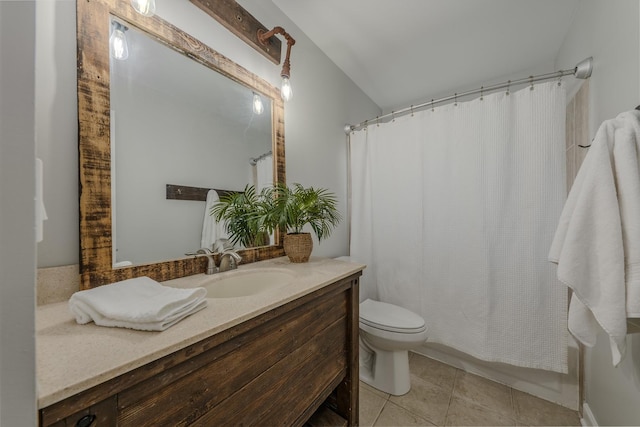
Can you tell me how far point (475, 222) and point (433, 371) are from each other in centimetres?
115

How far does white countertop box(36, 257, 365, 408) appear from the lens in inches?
15.7

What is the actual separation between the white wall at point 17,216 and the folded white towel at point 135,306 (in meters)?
0.25

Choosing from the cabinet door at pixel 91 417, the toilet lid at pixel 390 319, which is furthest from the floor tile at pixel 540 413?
the cabinet door at pixel 91 417

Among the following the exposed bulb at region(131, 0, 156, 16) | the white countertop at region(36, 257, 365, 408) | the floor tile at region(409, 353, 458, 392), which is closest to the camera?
the white countertop at region(36, 257, 365, 408)

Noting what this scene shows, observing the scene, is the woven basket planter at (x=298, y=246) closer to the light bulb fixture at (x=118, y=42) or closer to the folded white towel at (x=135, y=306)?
the folded white towel at (x=135, y=306)

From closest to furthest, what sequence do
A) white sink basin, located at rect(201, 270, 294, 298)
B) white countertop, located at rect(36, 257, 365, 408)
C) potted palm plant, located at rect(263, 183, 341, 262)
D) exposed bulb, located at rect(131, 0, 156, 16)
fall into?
white countertop, located at rect(36, 257, 365, 408) < exposed bulb, located at rect(131, 0, 156, 16) < white sink basin, located at rect(201, 270, 294, 298) < potted palm plant, located at rect(263, 183, 341, 262)

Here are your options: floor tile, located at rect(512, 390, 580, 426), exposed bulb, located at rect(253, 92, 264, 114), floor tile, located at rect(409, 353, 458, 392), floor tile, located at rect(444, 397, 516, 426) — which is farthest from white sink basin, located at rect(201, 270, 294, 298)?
floor tile, located at rect(512, 390, 580, 426)

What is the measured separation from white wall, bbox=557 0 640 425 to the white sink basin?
55.6 inches

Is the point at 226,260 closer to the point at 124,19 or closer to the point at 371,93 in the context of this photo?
the point at 124,19

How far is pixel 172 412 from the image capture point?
55 centimetres

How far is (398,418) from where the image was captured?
1.35 metres

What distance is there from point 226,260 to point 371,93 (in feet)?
7.34

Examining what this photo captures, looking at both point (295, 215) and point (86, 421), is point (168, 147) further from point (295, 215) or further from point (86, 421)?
point (86, 421)

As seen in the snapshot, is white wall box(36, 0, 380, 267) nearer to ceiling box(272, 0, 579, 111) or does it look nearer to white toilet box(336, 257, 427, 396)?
ceiling box(272, 0, 579, 111)
